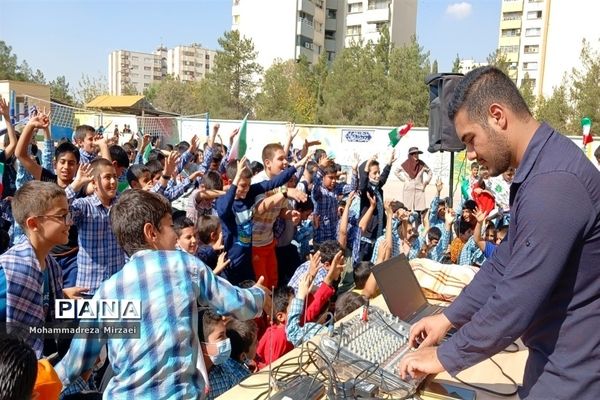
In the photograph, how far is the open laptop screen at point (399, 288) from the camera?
223 cm

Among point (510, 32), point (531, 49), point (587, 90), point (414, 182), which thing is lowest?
point (414, 182)

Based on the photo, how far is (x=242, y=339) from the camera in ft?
8.95

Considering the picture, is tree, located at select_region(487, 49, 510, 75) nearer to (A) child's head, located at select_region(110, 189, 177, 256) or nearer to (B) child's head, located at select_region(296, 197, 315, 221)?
(B) child's head, located at select_region(296, 197, 315, 221)

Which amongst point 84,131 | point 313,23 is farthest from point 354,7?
point 84,131

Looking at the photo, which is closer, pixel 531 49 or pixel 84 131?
pixel 84 131

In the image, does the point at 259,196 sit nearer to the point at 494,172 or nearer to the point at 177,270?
the point at 177,270

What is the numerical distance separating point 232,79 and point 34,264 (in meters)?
33.7

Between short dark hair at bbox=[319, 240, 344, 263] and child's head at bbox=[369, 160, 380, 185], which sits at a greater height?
child's head at bbox=[369, 160, 380, 185]

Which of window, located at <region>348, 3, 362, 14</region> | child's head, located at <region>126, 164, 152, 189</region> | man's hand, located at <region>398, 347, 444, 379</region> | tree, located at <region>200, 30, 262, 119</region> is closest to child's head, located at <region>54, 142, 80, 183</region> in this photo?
child's head, located at <region>126, 164, 152, 189</region>

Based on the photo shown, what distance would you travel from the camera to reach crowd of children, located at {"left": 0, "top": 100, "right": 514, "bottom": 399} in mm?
1717

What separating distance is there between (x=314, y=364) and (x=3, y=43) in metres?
52.4

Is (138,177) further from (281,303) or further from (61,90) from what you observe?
(61,90)

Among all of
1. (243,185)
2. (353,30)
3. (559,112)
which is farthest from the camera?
(353,30)

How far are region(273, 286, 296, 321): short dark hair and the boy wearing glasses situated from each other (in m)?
1.31
